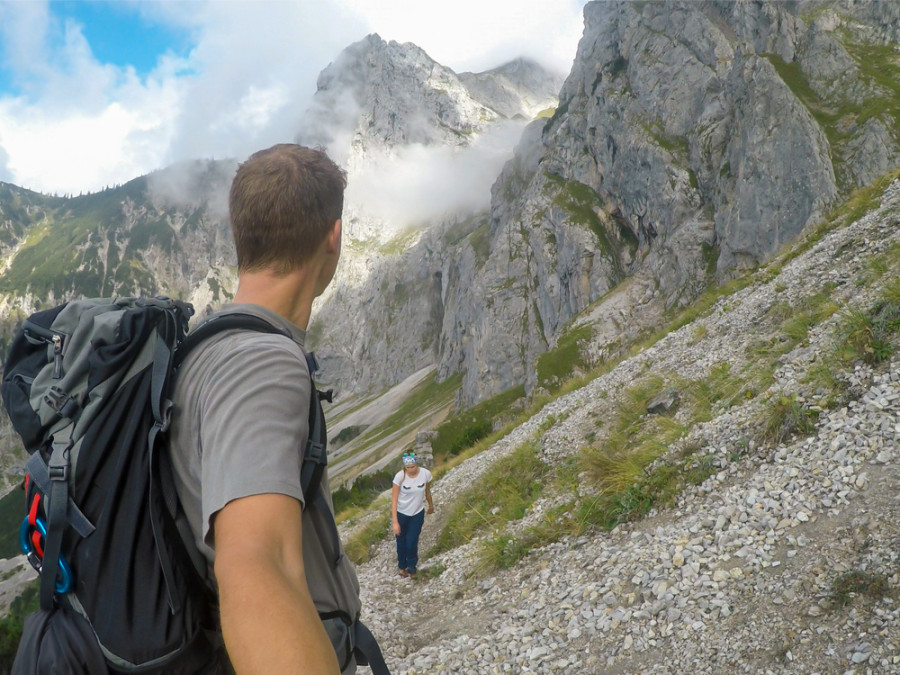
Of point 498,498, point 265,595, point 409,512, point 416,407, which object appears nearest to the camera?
point 265,595

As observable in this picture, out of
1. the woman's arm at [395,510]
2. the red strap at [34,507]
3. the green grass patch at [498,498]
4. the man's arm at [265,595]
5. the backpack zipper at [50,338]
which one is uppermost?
the backpack zipper at [50,338]

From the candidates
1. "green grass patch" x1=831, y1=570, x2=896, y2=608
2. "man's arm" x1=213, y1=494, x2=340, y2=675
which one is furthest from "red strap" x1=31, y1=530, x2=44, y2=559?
"green grass patch" x1=831, y1=570, x2=896, y2=608

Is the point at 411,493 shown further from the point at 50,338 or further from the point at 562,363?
the point at 562,363

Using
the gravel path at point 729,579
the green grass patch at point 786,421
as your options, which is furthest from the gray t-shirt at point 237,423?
the green grass patch at point 786,421

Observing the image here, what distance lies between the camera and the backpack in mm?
2094

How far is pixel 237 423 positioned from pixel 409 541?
12.2 metres

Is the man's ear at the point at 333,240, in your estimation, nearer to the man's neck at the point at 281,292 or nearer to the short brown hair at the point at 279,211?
the short brown hair at the point at 279,211

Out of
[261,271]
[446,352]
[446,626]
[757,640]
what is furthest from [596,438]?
[446,352]

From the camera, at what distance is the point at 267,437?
1992 millimetres

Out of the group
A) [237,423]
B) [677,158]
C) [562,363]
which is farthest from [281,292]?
[677,158]

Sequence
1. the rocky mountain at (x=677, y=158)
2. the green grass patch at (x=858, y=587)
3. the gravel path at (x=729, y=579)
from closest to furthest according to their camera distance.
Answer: the green grass patch at (x=858, y=587), the gravel path at (x=729, y=579), the rocky mountain at (x=677, y=158)

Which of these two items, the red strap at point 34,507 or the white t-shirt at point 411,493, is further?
the white t-shirt at point 411,493

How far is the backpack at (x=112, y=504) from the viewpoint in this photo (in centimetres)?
209

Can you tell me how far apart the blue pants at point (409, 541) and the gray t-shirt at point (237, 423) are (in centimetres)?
1145
